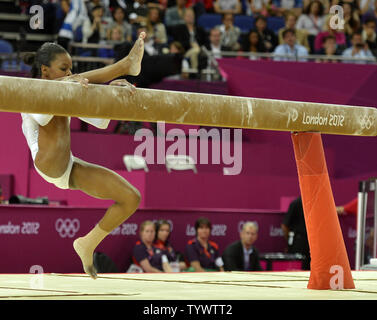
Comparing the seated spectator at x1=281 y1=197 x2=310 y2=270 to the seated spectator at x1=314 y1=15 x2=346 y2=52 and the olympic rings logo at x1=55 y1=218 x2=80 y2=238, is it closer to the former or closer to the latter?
the olympic rings logo at x1=55 y1=218 x2=80 y2=238

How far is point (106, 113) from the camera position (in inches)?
130

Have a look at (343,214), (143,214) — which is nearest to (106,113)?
(143,214)

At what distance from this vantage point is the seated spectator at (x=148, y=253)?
24.3ft

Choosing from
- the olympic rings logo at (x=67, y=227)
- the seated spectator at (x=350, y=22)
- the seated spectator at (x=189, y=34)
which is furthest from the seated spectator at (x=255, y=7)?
the olympic rings logo at (x=67, y=227)

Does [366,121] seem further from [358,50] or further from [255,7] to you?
[255,7]

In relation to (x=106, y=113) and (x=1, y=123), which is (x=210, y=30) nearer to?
(x=1, y=123)

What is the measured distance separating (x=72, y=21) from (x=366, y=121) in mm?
6731

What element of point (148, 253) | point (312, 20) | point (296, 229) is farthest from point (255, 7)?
point (148, 253)

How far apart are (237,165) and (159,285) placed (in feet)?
20.5

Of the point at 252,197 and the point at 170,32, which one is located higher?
the point at 170,32

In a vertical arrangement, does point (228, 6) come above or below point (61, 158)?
above

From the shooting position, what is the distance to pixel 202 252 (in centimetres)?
778

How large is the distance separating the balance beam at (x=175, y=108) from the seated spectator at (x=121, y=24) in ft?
22.0

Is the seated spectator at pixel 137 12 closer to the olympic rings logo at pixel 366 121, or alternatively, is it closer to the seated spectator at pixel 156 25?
the seated spectator at pixel 156 25
